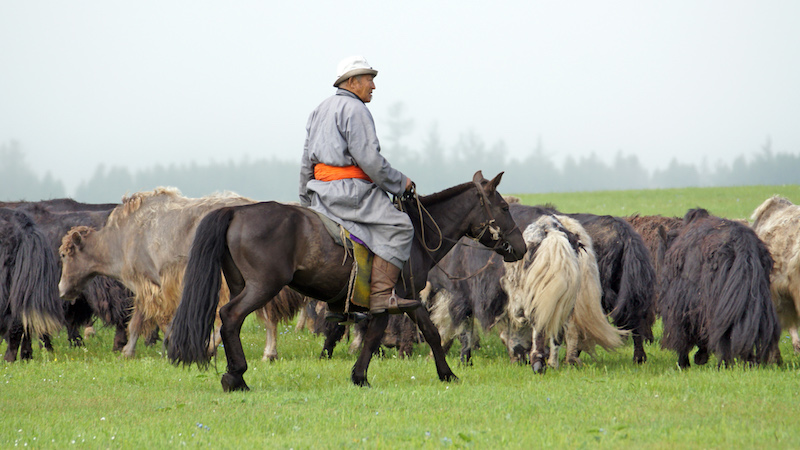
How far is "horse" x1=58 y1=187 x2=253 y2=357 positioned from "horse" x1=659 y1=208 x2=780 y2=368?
18.1 feet

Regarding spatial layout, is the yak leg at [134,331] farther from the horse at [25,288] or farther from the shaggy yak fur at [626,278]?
the shaggy yak fur at [626,278]

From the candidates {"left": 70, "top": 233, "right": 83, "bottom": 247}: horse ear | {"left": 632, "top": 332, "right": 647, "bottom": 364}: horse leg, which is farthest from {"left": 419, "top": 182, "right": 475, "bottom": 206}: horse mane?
{"left": 70, "top": 233, "right": 83, "bottom": 247}: horse ear

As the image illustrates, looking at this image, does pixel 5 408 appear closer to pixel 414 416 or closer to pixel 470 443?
pixel 414 416

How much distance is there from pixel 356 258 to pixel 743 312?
12.1ft

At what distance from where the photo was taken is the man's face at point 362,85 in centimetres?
717

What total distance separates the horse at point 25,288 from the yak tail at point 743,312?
7520mm

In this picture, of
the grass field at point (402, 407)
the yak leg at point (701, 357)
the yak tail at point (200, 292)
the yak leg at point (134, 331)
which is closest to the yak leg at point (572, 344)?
the grass field at point (402, 407)

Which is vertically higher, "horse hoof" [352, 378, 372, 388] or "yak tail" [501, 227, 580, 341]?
"yak tail" [501, 227, 580, 341]

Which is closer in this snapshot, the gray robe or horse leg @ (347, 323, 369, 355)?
the gray robe

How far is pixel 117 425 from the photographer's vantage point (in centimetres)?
552

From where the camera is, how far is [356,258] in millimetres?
6777

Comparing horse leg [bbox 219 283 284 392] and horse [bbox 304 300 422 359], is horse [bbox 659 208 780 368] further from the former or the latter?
horse leg [bbox 219 283 284 392]

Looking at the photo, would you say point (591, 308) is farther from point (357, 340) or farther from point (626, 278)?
point (357, 340)

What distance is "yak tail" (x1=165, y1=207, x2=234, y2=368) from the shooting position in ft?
21.1
